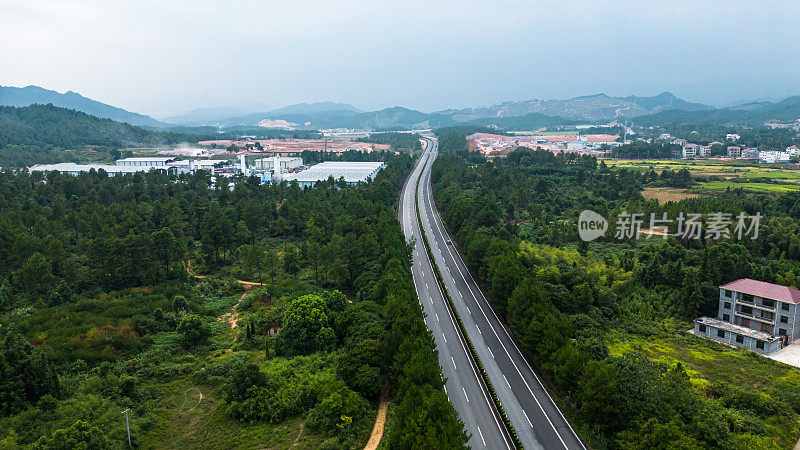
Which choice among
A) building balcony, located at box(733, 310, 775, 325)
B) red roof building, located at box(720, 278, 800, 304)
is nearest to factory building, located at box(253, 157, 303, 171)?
red roof building, located at box(720, 278, 800, 304)

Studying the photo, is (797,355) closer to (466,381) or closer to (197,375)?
(466,381)

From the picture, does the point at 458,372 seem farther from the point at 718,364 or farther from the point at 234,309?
the point at 234,309

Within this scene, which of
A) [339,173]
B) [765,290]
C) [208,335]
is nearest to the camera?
[208,335]

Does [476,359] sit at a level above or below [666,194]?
below

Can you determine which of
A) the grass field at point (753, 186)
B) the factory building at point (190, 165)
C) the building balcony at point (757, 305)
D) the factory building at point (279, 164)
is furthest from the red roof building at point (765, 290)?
the factory building at point (190, 165)

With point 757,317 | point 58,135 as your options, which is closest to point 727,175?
point 757,317

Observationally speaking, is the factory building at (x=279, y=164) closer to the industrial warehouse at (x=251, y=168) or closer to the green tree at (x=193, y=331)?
the industrial warehouse at (x=251, y=168)

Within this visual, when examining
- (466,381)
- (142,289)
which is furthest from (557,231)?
(142,289)
